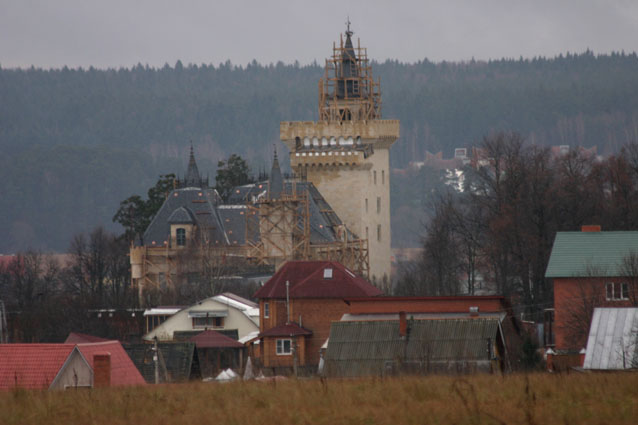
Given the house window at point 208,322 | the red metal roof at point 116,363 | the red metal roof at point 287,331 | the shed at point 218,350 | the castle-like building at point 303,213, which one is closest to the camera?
the red metal roof at point 116,363

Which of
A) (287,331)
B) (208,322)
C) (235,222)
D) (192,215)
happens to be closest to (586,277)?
(287,331)

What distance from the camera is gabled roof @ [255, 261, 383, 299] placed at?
7400 centimetres

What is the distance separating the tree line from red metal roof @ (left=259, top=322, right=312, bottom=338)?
1168cm

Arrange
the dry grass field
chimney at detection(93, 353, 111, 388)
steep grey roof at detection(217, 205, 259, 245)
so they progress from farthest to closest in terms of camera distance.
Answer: steep grey roof at detection(217, 205, 259, 245) < chimney at detection(93, 353, 111, 388) < the dry grass field

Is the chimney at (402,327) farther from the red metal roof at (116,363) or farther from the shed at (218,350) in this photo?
the shed at (218,350)

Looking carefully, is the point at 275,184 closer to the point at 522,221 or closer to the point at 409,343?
the point at 522,221

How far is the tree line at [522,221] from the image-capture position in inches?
3270

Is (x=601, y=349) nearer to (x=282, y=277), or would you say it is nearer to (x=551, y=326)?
(x=551, y=326)

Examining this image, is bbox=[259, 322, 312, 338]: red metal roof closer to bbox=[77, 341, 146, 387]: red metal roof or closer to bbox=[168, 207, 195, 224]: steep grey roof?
bbox=[77, 341, 146, 387]: red metal roof

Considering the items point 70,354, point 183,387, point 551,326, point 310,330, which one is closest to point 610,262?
point 551,326

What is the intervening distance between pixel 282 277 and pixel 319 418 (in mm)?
49203

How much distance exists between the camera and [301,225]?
107 meters

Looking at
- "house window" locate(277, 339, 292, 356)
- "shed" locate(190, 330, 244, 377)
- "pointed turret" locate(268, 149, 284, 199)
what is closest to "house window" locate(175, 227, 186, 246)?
"pointed turret" locate(268, 149, 284, 199)

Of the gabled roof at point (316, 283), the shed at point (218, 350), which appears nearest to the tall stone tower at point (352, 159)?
the gabled roof at point (316, 283)
